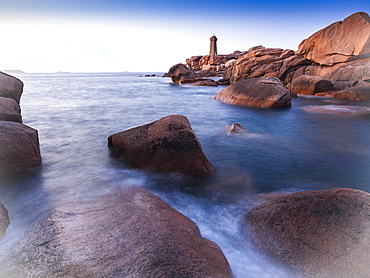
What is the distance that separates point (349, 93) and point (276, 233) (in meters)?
16.9

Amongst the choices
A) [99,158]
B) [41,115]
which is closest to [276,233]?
[99,158]

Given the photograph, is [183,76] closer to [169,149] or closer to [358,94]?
[358,94]

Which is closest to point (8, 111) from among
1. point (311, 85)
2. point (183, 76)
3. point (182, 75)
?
point (311, 85)

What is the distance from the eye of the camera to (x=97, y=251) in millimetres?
2047

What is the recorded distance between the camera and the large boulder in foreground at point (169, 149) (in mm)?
4715

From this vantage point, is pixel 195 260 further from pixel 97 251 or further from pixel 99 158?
pixel 99 158

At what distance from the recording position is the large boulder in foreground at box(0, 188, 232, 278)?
1843 mm

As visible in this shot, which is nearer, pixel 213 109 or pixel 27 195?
pixel 27 195

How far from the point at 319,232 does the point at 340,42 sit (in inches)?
910

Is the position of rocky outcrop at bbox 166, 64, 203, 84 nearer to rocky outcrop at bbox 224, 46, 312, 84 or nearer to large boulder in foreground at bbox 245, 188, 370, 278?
rocky outcrop at bbox 224, 46, 312, 84

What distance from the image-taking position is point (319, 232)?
2615 mm

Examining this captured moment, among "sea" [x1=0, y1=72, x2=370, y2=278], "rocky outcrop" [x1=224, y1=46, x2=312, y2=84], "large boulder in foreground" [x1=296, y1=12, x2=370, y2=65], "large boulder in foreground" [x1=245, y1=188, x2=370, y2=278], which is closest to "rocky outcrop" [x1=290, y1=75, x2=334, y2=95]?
"rocky outcrop" [x1=224, y1=46, x2=312, y2=84]

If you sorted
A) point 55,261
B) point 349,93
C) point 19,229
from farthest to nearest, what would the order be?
Result: point 349,93, point 19,229, point 55,261

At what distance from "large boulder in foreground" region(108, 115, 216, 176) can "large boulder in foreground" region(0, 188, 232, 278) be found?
1.83 m
